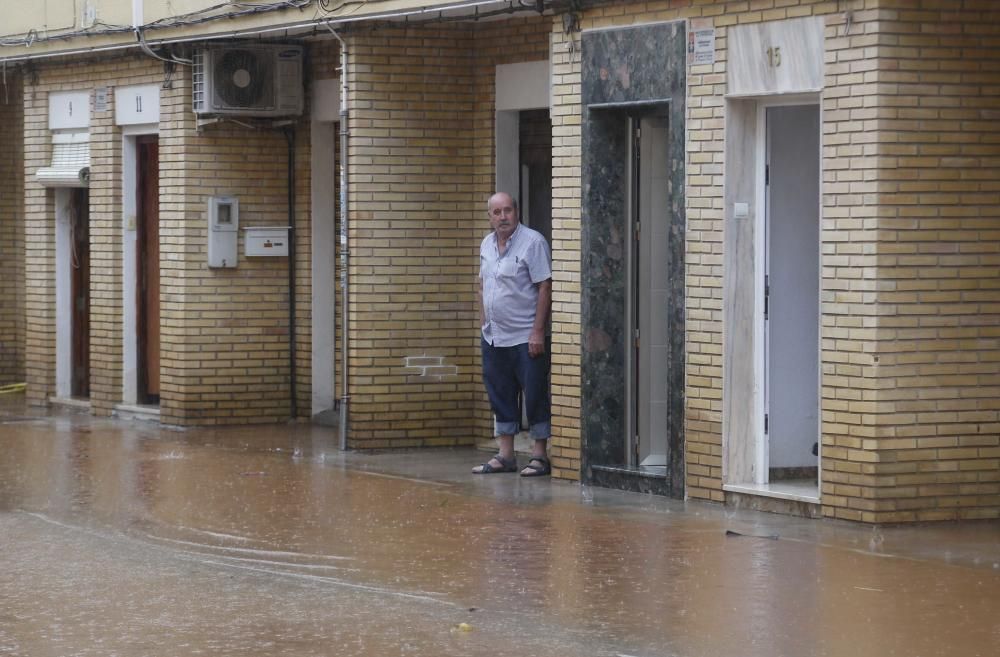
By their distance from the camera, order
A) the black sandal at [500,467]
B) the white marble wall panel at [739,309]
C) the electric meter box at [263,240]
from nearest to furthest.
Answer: the white marble wall panel at [739,309] < the black sandal at [500,467] < the electric meter box at [263,240]

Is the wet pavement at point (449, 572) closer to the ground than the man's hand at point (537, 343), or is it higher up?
closer to the ground

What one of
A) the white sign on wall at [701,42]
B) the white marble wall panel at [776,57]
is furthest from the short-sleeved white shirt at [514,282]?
the white marble wall panel at [776,57]

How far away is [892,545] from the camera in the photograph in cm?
1041

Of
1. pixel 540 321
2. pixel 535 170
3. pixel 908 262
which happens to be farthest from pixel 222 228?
pixel 908 262

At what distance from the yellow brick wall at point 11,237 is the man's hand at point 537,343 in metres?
10.2

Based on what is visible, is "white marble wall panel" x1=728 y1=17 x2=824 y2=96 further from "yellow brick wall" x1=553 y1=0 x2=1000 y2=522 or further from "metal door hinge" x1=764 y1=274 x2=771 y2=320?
"metal door hinge" x1=764 y1=274 x2=771 y2=320

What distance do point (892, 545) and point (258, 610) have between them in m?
3.47

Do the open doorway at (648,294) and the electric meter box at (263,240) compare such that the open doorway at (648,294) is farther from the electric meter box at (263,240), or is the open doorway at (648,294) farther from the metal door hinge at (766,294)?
the electric meter box at (263,240)

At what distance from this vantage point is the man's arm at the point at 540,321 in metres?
13.4

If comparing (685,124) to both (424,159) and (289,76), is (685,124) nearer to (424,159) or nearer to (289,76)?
(424,159)

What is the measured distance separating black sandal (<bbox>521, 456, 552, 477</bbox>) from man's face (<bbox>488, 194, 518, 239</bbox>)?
156cm

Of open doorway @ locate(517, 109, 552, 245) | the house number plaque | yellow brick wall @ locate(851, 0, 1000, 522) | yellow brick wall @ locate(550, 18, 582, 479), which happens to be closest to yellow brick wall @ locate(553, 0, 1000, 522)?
yellow brick wall @ locate(851, 0, 1000, 522)

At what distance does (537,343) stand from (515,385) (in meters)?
0.57

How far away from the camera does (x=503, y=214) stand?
13422 millimetres
